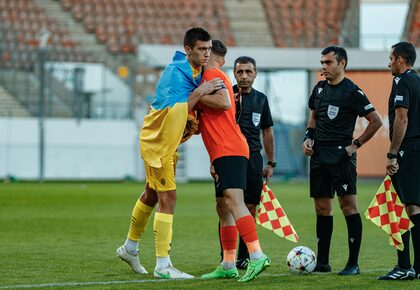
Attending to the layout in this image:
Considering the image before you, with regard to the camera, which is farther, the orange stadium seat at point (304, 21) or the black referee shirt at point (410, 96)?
the orange stadium seat at point (304, 21)

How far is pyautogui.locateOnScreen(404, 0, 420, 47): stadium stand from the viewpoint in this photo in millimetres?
33719

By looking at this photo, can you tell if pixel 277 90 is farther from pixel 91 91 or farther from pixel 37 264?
pixel 37 264

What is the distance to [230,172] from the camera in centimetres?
809

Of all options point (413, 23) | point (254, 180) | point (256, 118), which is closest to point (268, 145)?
point (256, 118)

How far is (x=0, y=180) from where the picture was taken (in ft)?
99.3

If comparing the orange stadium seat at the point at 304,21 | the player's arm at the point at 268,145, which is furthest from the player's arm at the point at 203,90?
the orange stadium seat at the point at 304,21

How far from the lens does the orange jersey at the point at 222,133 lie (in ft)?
26.6

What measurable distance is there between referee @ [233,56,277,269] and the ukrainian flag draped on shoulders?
1.10 meters

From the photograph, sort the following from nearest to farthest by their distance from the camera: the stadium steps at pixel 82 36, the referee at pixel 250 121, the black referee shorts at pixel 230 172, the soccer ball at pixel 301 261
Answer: the black referee shorts at pixel 230 172, the soccer ball at pixel 301 261, the referee at pixel 250 121, the stadium steps at pixel 82 36

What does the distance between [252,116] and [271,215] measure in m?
0.99

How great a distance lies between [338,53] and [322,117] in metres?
0.62

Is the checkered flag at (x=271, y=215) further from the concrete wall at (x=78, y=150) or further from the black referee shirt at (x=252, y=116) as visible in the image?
the concrete wall at (x=78, y=150)

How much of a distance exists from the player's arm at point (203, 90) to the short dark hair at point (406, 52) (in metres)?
1.57

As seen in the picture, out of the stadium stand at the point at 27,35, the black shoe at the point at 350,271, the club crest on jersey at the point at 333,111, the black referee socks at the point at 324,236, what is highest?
the stadium stand at the point at 27,35
